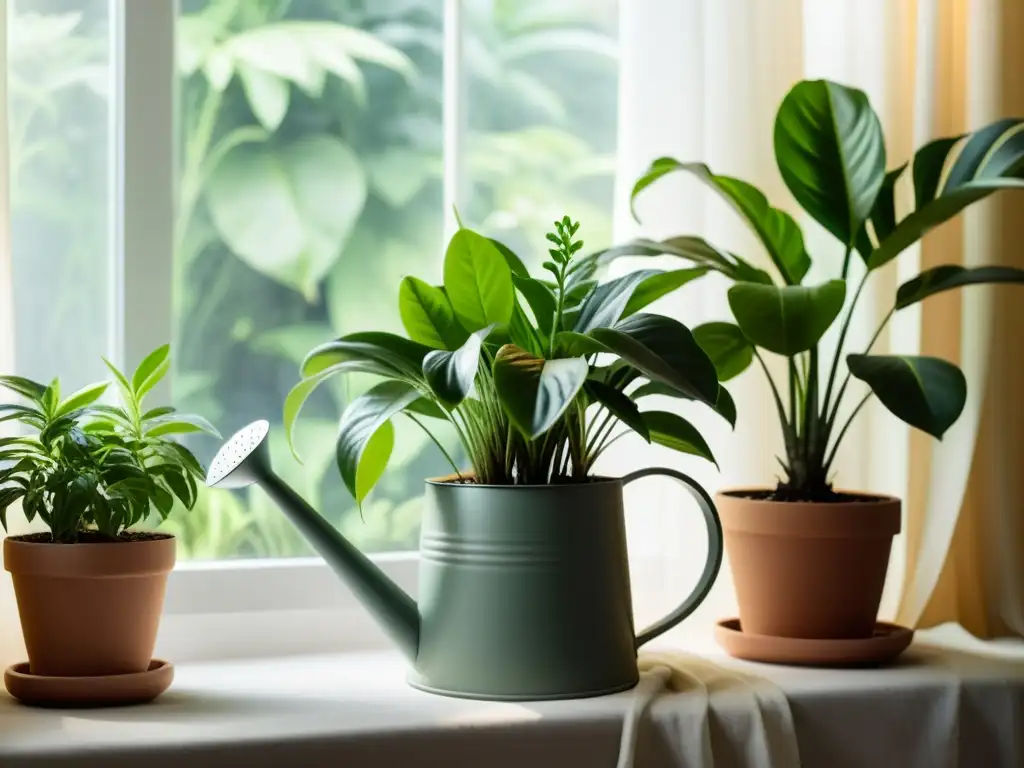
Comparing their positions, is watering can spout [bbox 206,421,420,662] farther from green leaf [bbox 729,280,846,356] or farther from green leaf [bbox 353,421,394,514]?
green leaf [bbox 729,280,846,356]

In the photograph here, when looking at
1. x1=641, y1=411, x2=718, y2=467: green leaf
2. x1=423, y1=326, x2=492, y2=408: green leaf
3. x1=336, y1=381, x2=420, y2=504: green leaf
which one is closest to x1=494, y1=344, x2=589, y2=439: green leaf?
x1=423, y1=326, x2=492, y2=408: green leaf

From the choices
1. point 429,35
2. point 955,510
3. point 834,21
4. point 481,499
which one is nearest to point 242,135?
point 429,35

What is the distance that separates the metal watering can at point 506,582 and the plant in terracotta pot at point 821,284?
220mm

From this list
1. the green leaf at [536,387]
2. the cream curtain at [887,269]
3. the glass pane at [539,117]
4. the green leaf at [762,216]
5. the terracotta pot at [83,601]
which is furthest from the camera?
the glass pane at [539,117]

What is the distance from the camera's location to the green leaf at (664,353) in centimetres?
101

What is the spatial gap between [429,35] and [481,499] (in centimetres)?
73

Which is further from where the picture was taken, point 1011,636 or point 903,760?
point 1011,636

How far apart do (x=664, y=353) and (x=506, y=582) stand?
0.26 metres

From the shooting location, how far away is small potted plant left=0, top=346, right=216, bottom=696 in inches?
43.1

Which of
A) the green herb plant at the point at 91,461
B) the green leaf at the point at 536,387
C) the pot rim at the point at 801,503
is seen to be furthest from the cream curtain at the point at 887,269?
the green herb plant at the point at 91,461

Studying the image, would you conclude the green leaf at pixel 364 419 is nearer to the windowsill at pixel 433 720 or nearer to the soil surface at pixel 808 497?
the windowsill at pixel 433 720

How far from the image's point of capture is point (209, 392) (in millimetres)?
1485

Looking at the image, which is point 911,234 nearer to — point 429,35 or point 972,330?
point 972,330

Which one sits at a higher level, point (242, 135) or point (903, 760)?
point (242, 135)
